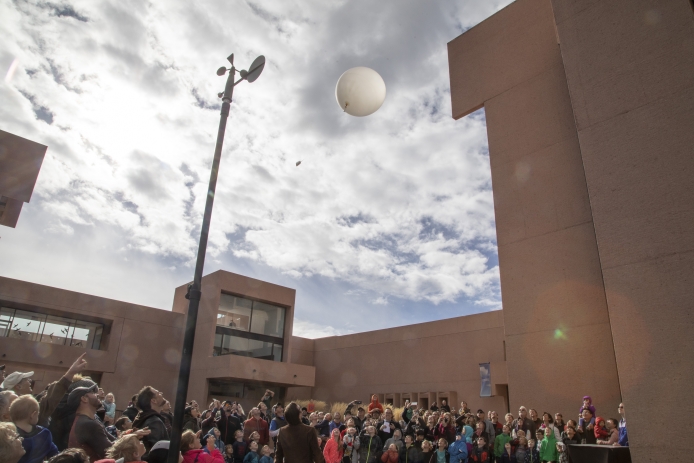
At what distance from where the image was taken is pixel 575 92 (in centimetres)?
849

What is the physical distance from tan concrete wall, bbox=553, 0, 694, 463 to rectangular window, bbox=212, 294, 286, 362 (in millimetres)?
22985

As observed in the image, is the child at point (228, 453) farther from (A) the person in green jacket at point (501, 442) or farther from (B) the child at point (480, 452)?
(A) the person in green jacket at point (501, 442)

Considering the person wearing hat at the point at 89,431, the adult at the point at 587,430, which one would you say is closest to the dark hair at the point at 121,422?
the person wearing hat at the point at 89,431

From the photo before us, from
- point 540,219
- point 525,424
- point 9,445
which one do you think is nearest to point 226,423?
point 525,424

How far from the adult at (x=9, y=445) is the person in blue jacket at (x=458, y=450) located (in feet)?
30.1

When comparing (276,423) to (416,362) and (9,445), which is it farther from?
(416,362)

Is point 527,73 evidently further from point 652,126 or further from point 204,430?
point 204,430

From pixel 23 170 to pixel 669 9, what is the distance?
14403mm

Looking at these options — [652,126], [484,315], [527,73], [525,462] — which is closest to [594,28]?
[652,126]

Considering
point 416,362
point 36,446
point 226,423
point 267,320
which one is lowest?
point 36,446

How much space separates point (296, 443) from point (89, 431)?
2.12 m

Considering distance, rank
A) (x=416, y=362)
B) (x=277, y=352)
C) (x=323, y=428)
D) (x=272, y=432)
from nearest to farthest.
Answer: (x=272, y=432), (x=323, y=428), (x=416, y=362), (x=277, y=352)

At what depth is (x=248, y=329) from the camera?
28094 millimetres

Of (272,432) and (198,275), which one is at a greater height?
(198,275)
